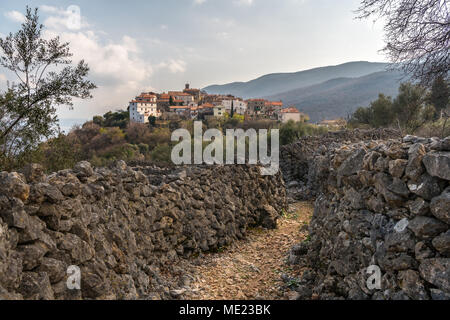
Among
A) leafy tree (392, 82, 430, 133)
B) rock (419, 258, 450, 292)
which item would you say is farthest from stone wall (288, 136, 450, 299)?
leafy tree (392, 82, 430, 133)

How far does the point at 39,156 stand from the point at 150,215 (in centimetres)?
437

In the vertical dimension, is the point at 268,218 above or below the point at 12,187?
below

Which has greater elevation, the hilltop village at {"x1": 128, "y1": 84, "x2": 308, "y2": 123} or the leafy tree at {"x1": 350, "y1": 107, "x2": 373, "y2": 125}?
the hilltop village at {"x1": 128, "y1": 84, "x2": 308, "y2": 123}

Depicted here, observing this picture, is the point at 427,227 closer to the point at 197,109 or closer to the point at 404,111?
the point at 404,111

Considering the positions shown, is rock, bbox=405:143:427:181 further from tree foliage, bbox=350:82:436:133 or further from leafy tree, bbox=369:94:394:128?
leafy tree, bbox=369:94:394:128

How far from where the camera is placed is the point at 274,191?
9438 millimetres

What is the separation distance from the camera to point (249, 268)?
550 cm

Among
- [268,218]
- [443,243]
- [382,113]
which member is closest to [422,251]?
[443,243]

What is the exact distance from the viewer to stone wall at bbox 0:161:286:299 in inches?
92.6

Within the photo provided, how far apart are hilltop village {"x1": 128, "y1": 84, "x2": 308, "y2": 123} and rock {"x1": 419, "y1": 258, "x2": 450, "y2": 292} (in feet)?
136

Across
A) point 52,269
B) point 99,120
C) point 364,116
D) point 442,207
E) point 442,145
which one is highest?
point 99,120

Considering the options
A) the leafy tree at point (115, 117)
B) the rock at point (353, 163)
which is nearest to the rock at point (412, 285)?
the rock at point (353, 163)

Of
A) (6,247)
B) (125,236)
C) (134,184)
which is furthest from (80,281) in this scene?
(134,184)

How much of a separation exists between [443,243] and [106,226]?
345 centimetres
